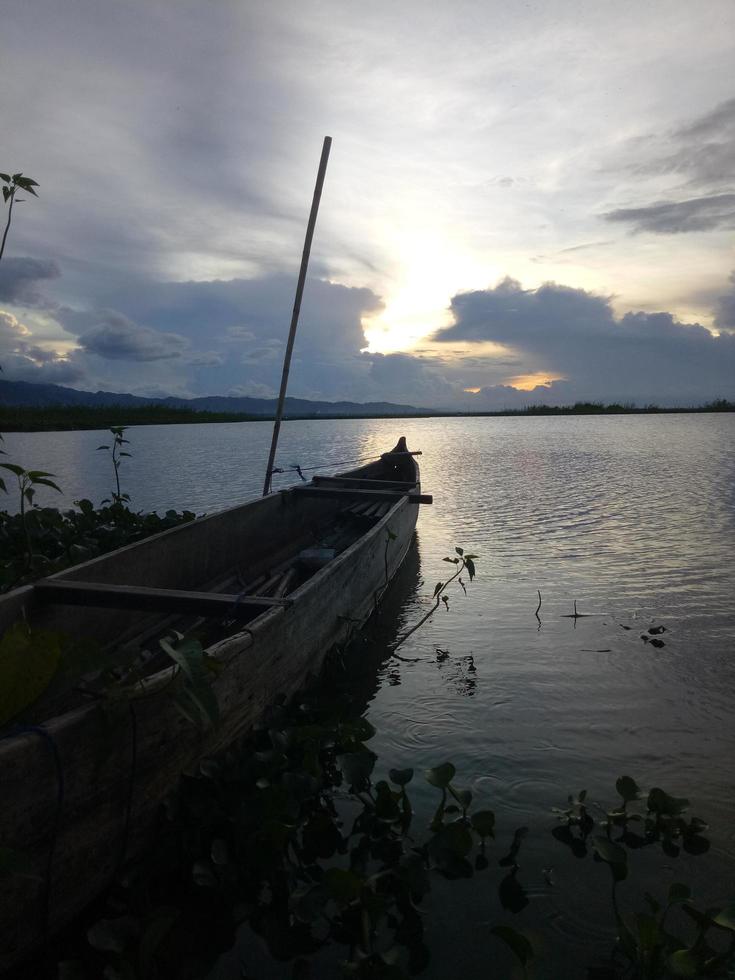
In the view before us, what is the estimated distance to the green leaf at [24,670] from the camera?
2.37 meters

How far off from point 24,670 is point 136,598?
138 centimetres

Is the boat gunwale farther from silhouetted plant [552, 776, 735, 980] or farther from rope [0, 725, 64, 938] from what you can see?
silhouetted plant [552, 776, 735, 980]

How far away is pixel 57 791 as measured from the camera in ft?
7.08

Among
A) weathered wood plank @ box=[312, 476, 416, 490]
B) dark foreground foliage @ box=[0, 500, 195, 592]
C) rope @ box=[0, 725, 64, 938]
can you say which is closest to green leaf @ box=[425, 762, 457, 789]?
rope @ box=[0, 725, 64, 938]

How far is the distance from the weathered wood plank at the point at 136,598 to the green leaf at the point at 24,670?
1362mm

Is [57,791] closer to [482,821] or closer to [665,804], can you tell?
[482,821]

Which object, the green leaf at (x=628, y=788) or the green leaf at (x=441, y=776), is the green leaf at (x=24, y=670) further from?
the green leaf at (x=628, y=788)

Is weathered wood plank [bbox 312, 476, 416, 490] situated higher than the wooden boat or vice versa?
weathered wood plank [bbox 312, 476, 416, 490]

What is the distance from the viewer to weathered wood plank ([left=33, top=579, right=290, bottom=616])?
376cm

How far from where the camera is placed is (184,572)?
221 inches

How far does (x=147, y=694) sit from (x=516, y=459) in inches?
1041

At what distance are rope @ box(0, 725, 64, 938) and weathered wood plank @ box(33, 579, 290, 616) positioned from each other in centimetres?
161

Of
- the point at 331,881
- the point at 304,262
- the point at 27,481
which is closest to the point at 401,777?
the point at 331,881

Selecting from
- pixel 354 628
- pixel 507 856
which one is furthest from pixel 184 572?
pixel 507 856
